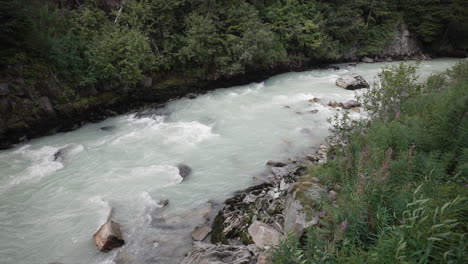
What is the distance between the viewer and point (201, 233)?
5992 mm

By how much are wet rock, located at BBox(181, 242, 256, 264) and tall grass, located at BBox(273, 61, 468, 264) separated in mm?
1247

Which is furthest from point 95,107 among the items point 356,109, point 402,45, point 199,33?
point 402,45

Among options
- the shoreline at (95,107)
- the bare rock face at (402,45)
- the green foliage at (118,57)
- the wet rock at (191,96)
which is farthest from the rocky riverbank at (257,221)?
the bare rock face at (402,45)

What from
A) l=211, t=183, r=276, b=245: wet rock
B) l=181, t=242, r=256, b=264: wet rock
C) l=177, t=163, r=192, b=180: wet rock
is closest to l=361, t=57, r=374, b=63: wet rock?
l=211, t=183, r=276, b=245: wet rock

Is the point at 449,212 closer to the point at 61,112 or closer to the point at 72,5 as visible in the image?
the point at 61,112

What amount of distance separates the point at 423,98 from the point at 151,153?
33.2 feet

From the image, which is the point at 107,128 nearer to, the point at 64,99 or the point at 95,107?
the point at 95,107

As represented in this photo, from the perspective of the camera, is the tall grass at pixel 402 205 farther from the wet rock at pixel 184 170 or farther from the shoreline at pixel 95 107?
the shoreline at pixel 95 107

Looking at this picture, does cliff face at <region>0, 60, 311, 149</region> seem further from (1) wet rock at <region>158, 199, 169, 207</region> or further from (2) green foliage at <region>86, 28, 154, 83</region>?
(1) wet rock at <region>158, 199, 169, 207</region>

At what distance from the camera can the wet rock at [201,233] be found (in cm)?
589

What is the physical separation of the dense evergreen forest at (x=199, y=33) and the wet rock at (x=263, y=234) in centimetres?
1123

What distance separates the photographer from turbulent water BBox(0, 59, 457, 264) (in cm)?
603

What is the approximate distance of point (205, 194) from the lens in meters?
7.62

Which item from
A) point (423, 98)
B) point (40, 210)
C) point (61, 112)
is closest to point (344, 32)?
point (423, 98)
